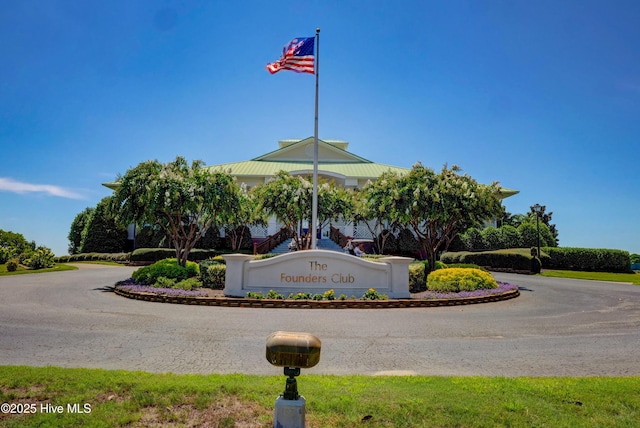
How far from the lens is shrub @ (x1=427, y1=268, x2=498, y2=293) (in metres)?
→ 14.5

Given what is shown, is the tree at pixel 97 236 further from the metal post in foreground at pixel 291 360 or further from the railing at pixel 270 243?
the metal post in foreground at pixel 291 360

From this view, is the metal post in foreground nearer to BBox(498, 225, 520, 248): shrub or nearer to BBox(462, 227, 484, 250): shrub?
BBox(462, 227, 484, 250): shrub

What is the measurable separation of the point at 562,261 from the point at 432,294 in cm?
2341

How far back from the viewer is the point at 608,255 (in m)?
30.3

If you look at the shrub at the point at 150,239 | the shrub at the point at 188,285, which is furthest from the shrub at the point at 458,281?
the shrub at the point at 150,239

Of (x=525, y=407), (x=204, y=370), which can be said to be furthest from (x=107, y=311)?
(x=525, y=407)

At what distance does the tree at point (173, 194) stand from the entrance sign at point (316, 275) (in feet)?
17.2

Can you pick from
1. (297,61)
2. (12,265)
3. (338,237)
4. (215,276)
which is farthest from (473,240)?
(12,265)

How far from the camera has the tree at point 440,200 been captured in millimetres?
18500

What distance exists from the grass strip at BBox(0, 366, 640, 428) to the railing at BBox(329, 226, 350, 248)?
24982 mm

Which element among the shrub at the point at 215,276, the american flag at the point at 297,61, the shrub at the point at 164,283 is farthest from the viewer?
the american flag at the point at 297,61

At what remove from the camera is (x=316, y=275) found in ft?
43.1

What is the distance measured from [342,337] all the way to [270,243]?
875 inches

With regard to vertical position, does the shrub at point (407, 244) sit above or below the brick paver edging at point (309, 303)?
above
